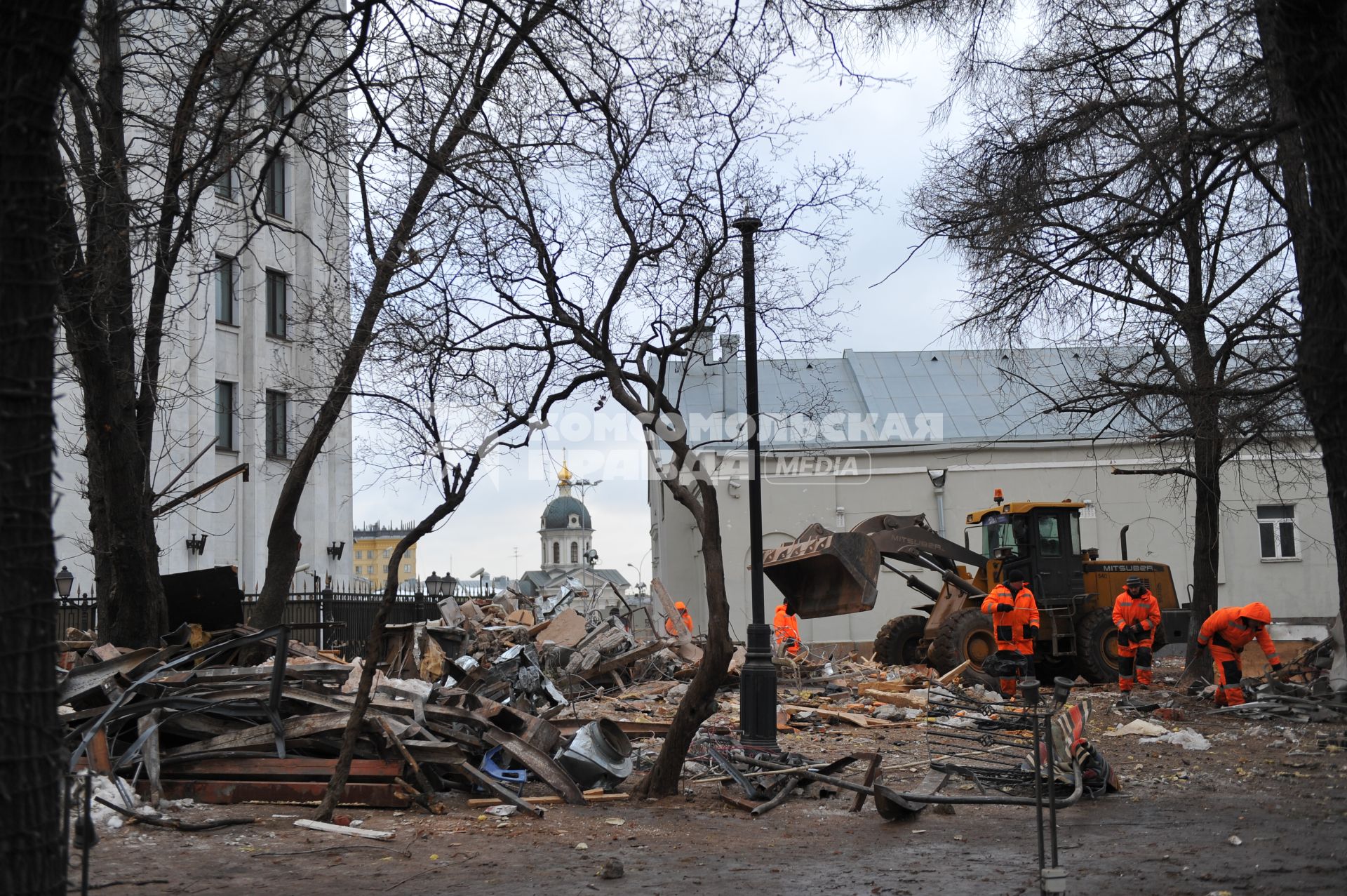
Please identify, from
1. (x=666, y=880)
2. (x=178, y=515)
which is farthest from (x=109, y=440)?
(x=178, y=515)

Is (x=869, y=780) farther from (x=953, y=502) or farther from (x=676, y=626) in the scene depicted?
(x=953, y=502)

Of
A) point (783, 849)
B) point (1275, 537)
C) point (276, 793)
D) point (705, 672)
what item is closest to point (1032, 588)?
point (705, 672)

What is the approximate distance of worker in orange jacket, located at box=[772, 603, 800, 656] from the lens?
21016mm

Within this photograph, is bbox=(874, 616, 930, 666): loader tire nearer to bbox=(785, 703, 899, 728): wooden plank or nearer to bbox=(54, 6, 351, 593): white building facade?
bbox=(785, 703, 899, 728): wooden plank

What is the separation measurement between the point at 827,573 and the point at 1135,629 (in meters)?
5.32

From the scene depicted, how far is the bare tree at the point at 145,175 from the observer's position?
8.61 metres

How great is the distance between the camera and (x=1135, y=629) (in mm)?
16516

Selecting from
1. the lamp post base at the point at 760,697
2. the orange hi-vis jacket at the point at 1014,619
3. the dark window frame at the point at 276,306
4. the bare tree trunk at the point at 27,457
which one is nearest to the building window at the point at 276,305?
the dark window frame at the point at 276,306

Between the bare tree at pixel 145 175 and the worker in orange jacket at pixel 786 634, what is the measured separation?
12.0 meters

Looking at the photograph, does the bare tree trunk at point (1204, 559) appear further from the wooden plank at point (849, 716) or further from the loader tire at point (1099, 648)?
the wooden plank at point (849, 716)

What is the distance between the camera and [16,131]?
321 centimetres

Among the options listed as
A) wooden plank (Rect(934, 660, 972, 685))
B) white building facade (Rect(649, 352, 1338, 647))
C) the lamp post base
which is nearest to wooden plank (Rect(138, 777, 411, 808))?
the lamp post base

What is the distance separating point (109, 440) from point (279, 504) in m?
2.49

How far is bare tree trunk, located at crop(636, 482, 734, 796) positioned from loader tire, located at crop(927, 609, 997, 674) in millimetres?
9626
